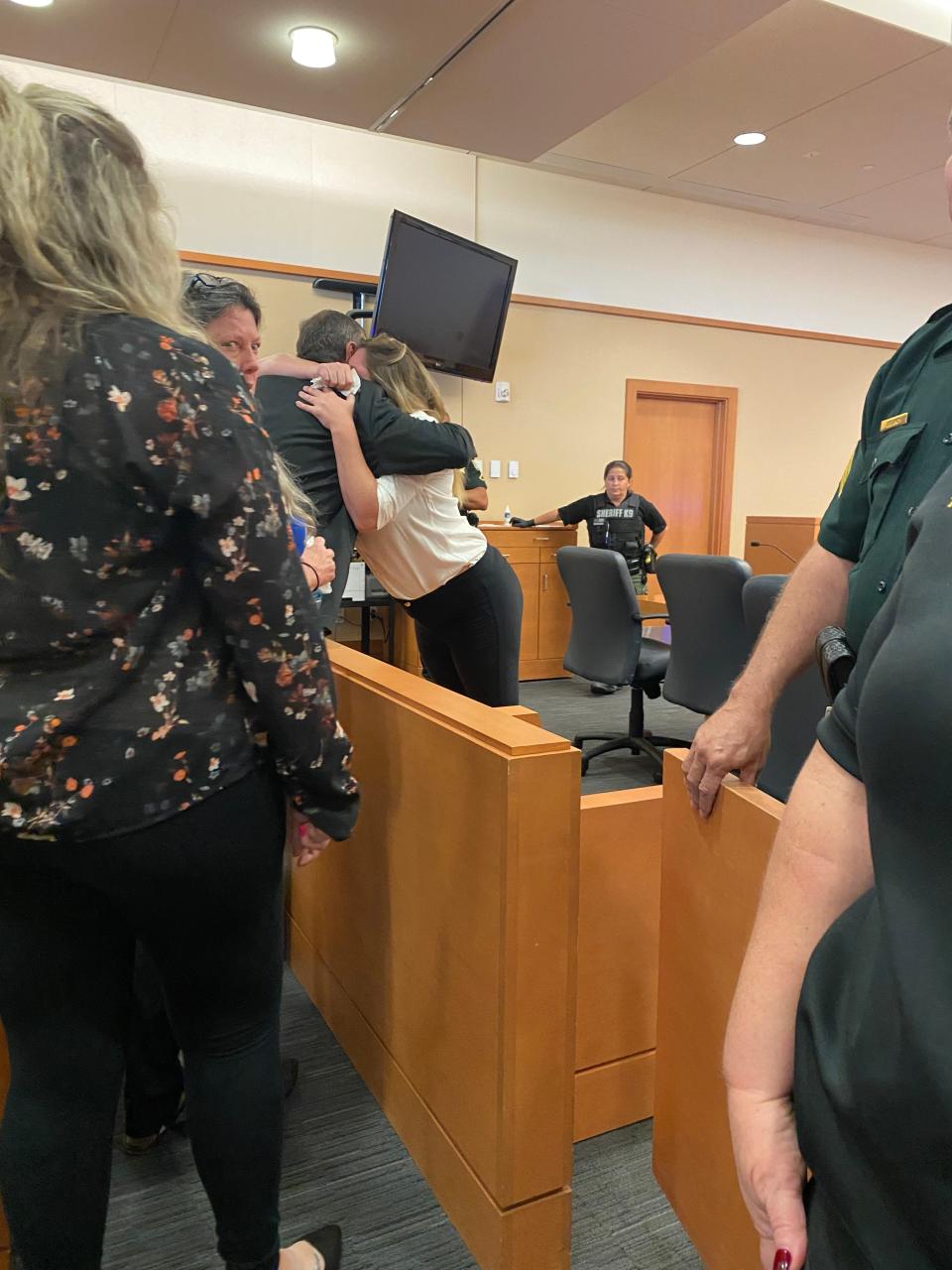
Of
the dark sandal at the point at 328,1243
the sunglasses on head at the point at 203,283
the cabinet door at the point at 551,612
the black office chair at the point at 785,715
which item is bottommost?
the dark sandal at the point at 328,1243

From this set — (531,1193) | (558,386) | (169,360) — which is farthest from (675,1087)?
(558,386)

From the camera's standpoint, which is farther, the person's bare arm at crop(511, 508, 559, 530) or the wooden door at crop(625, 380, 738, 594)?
the wooden door at crop(625, 380, 738, 594)

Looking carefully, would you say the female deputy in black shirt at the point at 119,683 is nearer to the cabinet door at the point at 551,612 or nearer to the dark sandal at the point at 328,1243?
the dark sandal at the point at 328,1243

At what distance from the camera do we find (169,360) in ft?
2.60

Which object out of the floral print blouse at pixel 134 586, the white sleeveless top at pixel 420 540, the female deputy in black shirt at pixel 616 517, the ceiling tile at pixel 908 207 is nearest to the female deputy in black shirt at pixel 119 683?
the floral print blouse at pixel 134 586

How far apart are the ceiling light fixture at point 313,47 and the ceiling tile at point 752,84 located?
5.49ft

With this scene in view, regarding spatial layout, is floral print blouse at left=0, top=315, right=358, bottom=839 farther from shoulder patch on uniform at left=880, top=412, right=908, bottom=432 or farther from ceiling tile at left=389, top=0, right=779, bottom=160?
ceiling tile at left=389, top=0, right=779, bottom=160

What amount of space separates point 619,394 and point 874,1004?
20.8 feet

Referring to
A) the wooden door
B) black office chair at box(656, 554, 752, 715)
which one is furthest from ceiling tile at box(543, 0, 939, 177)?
black office chair at box(656, 554, 752, 715)

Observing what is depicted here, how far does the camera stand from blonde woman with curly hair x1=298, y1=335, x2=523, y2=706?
65.1 inches

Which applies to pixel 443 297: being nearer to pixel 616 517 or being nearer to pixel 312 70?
pixel 312 70

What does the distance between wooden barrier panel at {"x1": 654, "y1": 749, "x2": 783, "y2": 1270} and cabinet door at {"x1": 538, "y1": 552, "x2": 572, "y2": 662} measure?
4.49m

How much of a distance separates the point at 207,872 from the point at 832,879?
0.58m

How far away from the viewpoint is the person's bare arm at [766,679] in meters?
1.02
